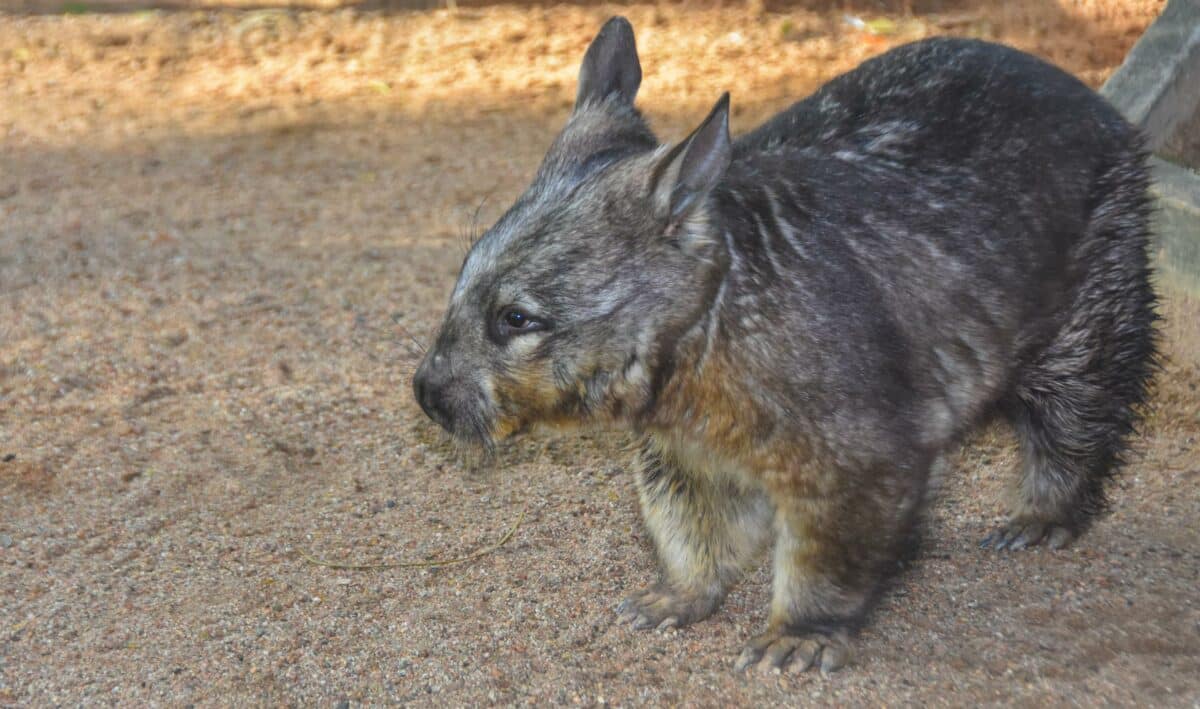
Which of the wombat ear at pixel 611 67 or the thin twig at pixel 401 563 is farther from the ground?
the wombat ear at pixel 611 67

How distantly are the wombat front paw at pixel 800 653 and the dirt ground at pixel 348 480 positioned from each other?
0.05 m

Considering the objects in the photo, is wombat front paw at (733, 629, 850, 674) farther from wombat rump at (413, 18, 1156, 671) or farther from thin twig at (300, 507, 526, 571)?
thin twig at (300, 507, 526, 571)

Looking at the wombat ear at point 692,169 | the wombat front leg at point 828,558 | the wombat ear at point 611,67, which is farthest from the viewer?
the wombat ear at point 611,67

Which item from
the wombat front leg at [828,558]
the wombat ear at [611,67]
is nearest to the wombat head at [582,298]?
the wombat ear at [611,67]

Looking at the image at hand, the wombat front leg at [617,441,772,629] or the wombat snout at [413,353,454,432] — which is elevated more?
the wombat snout at [413,353,454,432]

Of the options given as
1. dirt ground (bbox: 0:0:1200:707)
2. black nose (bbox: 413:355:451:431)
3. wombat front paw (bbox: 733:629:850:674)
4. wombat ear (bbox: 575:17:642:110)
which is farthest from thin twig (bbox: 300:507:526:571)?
wombat ear (bbox: 575:17:642:110)

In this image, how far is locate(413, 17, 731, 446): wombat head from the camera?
3211 mm

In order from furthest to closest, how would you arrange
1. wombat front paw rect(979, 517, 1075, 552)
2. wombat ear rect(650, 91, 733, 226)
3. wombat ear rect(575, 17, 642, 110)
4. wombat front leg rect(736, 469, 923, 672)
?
wombat front paw rect(979, 517, 1075, 552) < wombat ear rect(575, 17, 642, 110) < wombat front leg rect(736, 469, 923, 672) < wombat ear rect(650, 91, 733, 226)

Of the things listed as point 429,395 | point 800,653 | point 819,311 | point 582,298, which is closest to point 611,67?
point 582,298

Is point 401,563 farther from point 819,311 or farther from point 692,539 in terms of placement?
point 819,311

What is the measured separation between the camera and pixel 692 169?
314 centimetres

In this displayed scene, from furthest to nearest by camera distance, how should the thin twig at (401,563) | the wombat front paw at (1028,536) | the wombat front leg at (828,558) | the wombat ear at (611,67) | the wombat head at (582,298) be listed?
the wombat front paw at (1028,536)
the thin twig at (401,563)
the wombat ear at (611,67)
the wombat front leg at (828,558)
the wombat head at (582,298)

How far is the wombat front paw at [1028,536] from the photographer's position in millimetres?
4227

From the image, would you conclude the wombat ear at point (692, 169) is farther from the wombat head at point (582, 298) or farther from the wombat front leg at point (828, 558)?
the wombat front leg at point (828, 558)
